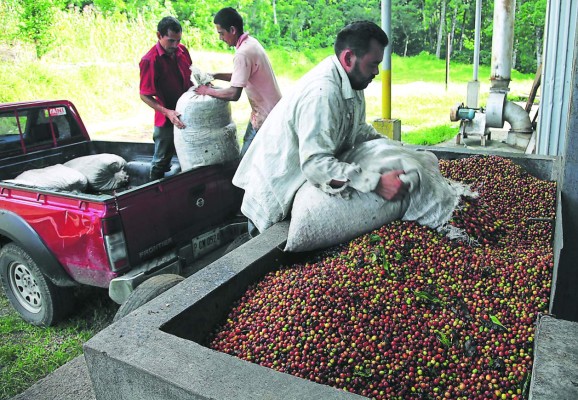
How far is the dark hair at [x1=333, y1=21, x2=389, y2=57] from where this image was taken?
111 inches

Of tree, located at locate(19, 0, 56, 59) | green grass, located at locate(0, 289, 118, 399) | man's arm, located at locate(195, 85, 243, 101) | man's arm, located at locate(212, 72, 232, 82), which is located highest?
tree, located at locate(19, 0, 56, 59)

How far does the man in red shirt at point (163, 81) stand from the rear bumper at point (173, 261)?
0.96 m

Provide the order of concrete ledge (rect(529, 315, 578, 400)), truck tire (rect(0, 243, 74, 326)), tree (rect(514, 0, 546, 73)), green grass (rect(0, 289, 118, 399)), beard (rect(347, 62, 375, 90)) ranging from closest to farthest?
concrete ledge (rect(529, 315, 578, 400)) → beard (rect(347, 62, 375, 90)) → green grass (rect(0, 289, 118, 399)) → truck tire (rect(0, 243, 74, 326)) → tree (rect(514, 0, 546, 73))

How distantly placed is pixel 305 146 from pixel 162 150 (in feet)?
7.77

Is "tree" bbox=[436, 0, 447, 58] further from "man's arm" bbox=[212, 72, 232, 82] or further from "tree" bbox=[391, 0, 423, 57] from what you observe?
"man's arm" bbox=[212, 72, 232, 82]

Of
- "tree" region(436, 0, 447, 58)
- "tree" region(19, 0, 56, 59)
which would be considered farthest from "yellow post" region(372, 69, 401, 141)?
"tree" region(436, 0, 447, 58)

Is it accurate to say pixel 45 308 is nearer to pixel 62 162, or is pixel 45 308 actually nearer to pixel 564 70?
pixel 62 162

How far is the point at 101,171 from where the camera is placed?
15.4ft

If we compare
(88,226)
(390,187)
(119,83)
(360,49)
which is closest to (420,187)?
(390,187)

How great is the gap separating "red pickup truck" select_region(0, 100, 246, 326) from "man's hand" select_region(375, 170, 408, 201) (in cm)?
179

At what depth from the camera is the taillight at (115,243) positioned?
343 centimetres

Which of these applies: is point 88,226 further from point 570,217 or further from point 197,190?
point 570,217

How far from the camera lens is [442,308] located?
7.55ft

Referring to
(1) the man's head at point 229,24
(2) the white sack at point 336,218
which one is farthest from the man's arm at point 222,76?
(2) the white sack at point 336,218
